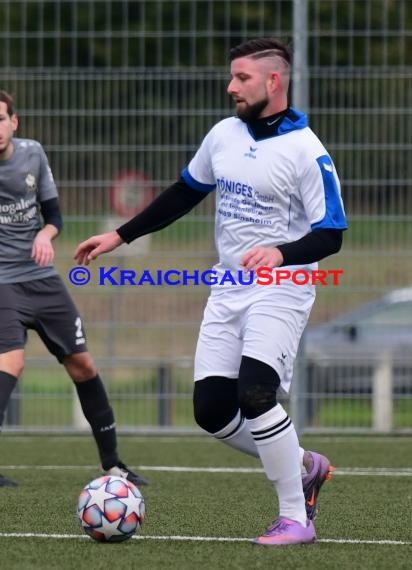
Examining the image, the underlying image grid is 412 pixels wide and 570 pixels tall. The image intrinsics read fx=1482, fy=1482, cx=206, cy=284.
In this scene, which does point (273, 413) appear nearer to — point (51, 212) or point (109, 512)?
point (109, 512)

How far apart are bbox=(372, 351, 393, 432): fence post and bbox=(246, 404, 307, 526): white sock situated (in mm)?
6324

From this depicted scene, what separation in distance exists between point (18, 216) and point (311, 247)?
2.66m

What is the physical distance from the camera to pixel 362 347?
12328mm

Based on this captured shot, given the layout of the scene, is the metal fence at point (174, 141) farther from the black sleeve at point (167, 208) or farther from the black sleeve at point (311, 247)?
the black sleeve at point (311, 247)

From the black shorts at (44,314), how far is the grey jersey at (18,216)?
0.07 metres

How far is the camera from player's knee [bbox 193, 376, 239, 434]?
20.4 feet

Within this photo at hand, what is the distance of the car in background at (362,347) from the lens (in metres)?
12.2

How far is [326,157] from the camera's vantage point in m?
6.08

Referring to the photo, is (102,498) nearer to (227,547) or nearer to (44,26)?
(227,547)

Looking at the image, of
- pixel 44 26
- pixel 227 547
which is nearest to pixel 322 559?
pixel 227 547

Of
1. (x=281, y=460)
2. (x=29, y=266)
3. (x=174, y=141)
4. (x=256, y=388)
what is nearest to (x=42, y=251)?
(x=29, y=266)

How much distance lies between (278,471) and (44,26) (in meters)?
7.36

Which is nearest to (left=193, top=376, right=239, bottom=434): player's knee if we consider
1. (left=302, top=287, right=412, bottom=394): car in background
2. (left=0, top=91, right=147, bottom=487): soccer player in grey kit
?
(left=0, top=91, right=147, bottom=487): soccer player in grey kit

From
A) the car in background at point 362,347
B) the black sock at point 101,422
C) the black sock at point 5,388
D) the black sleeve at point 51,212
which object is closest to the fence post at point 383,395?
the car in background at point 362,347
